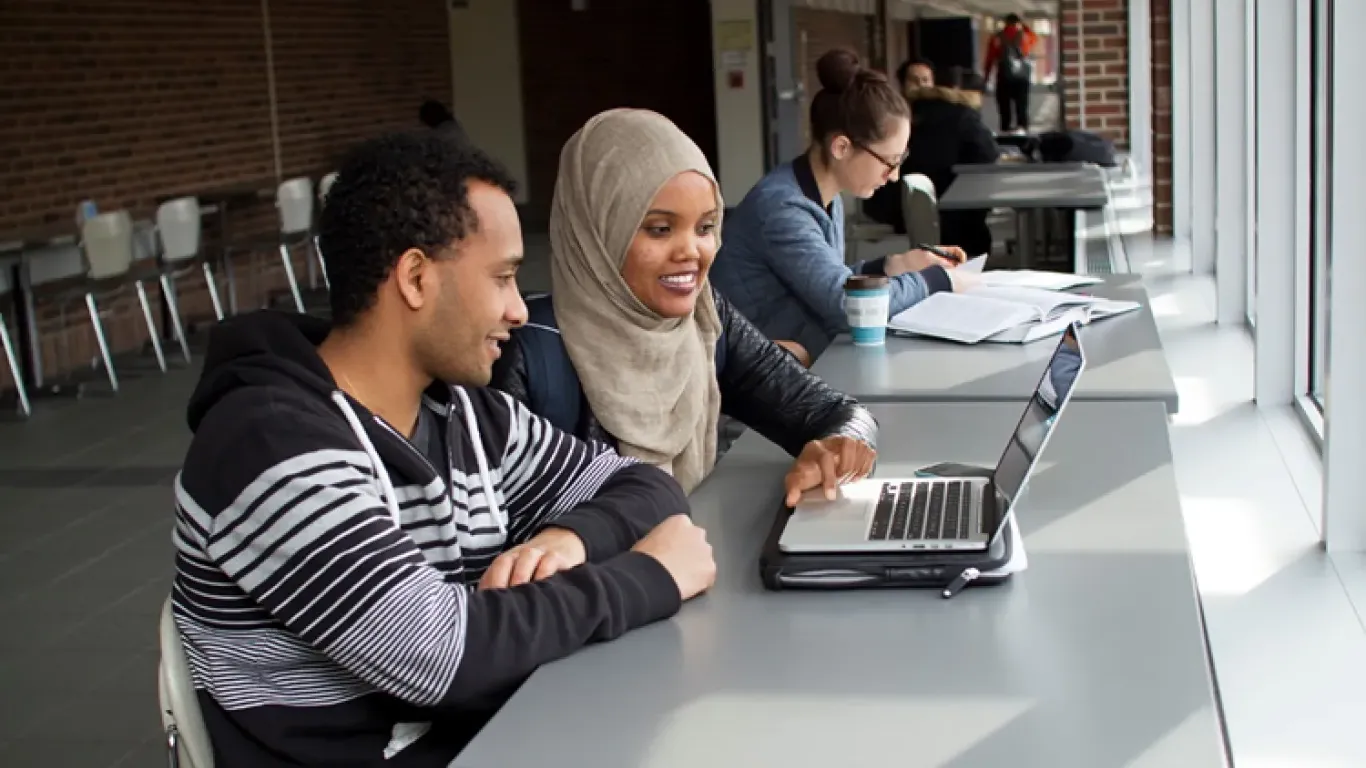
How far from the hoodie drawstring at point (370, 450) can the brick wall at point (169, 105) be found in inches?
274

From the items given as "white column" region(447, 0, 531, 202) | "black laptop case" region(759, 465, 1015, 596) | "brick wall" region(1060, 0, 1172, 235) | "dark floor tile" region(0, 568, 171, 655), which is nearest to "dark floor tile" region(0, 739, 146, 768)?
"dark floor tile" region(0, 568, 171, 655)

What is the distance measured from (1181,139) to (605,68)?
27.9 ft

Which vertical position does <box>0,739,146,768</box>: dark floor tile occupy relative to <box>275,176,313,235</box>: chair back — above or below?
below

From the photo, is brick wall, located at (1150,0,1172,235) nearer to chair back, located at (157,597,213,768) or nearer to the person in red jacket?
chair back, located at (157,597,213,768)

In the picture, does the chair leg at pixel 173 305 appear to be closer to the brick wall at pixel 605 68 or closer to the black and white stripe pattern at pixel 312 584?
the brick wall at pixel 605 68

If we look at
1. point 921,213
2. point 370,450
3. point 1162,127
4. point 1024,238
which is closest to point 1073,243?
point 1024,238

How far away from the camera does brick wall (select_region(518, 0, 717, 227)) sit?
1491 centimetres

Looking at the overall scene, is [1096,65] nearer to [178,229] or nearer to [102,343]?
[178,229]

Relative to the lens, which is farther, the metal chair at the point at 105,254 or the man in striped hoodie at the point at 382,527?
the metal chair at the point at 105,254

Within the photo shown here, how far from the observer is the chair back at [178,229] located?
8.57m

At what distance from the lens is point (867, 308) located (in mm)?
3545

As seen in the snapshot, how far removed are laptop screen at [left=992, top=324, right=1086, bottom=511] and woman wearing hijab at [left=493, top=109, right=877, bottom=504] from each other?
1.29 ft

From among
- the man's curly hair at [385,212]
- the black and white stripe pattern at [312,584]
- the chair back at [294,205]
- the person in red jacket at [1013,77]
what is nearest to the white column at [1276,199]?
the man's curly hair at [385,212]

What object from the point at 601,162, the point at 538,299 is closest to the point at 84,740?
the point at 538,299
